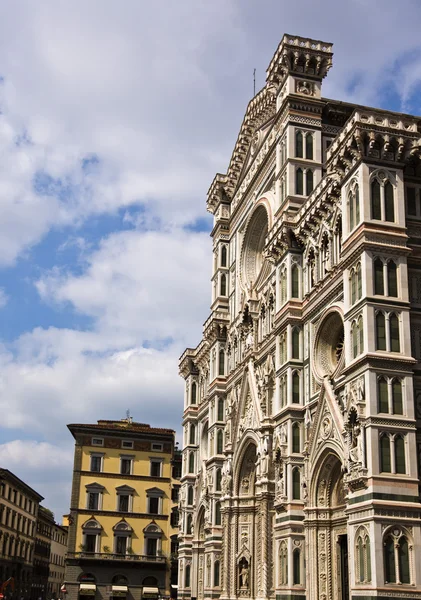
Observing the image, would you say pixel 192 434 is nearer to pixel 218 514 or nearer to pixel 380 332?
pixel 218 514

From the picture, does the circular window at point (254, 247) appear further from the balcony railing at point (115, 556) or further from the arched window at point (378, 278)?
the balcony railing at point (115, 556)

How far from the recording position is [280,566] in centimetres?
3297

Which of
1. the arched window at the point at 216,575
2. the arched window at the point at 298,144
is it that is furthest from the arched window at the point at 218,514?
the arched window at the point at 298,144

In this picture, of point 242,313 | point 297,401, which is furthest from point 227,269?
point 297,401

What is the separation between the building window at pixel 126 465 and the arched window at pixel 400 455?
170 feet

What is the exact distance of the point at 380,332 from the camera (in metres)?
27.3

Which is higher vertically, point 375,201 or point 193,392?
point 193,392

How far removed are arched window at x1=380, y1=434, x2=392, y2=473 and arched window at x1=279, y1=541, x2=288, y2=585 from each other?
837 centimetres

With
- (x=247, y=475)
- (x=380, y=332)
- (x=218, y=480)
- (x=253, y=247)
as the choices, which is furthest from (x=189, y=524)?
(x=380, y=332)

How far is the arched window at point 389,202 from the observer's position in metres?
28.9

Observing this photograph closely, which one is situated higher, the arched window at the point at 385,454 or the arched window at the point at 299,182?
the arched window at the point at 299,182

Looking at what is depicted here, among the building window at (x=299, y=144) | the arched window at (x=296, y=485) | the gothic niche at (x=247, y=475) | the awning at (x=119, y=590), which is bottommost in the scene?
the awning at (x=119, y=590)

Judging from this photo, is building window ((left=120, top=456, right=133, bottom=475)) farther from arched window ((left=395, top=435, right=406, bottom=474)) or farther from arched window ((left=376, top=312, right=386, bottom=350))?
arched window ((left=395, top=435, right=406, bottom=474))

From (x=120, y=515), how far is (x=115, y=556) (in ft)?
11.7
